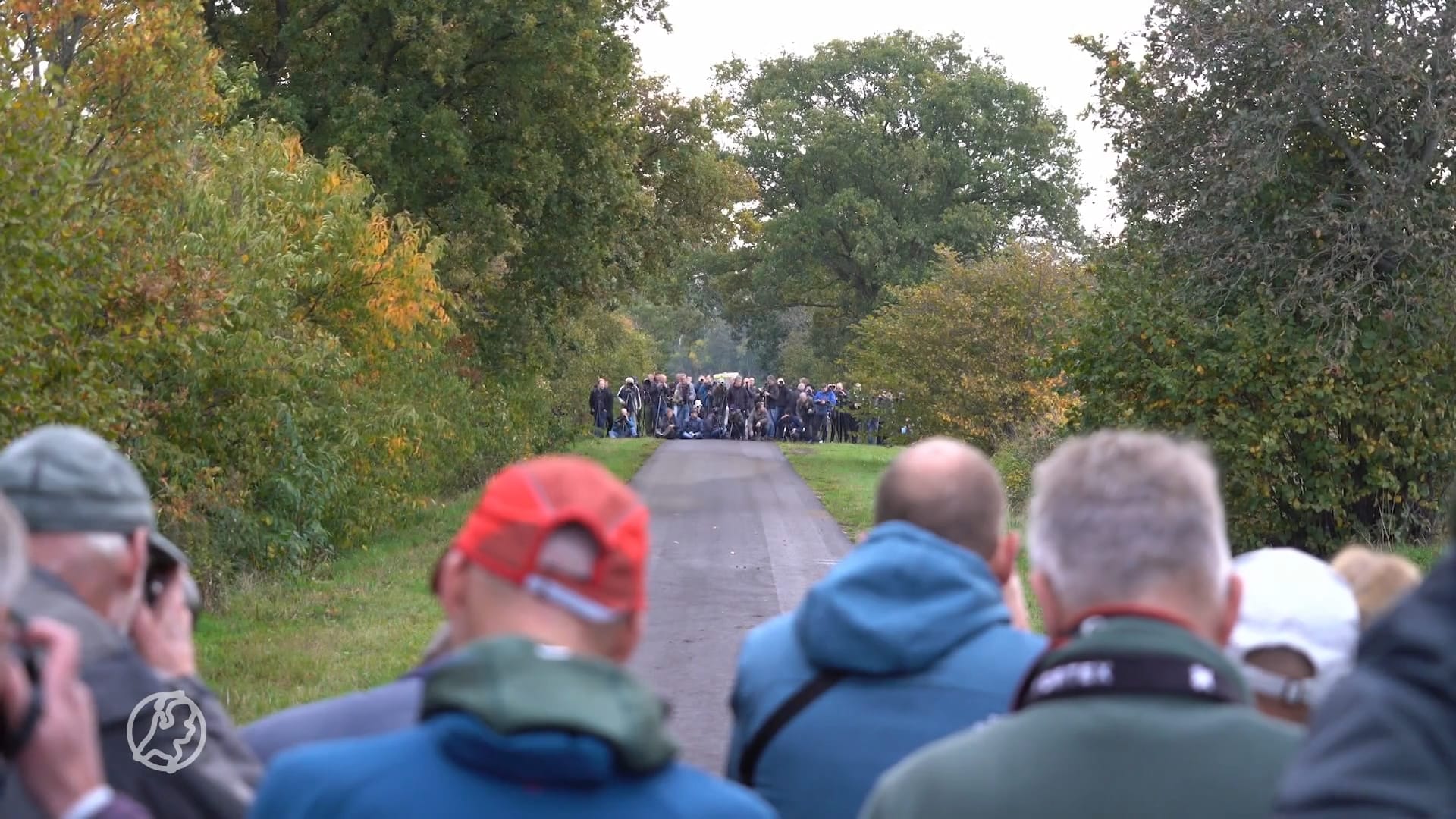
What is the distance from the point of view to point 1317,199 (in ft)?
56.1

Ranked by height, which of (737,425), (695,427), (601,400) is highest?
(601,400)

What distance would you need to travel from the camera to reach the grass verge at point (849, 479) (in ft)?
70.5

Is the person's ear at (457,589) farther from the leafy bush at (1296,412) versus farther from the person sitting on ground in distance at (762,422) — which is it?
the person sitting on ground in distance at (762,422)

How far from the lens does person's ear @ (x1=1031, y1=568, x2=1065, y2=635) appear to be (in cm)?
255

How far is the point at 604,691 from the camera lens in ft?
7.27

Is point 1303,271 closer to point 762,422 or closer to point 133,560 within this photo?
point 133,560

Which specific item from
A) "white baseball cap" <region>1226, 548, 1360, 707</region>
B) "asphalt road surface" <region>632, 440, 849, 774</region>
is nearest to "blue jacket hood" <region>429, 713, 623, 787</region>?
"asphalt road surface" <region>632, 440, 849, 774</region>

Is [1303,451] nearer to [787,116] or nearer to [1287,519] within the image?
[1287,519]

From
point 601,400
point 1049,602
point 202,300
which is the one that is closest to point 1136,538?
point 1049,602

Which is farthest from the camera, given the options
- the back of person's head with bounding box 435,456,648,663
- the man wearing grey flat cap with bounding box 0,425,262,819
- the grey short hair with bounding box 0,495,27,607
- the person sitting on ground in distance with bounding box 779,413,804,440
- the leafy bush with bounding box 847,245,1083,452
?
the person sitting on ground in distance with bounding box 779,413,804,440

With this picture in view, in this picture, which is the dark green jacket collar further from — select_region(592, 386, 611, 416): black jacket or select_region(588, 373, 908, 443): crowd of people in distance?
select_region(588, 373, 908, 443): crowd of people in distance

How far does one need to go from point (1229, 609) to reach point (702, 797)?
0.84m

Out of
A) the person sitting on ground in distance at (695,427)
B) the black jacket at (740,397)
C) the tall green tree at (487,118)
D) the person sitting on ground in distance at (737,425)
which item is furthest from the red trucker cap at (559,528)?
the black jacket at (740,397)

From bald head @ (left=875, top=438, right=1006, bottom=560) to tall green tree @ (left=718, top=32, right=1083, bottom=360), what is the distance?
63.7 metres
